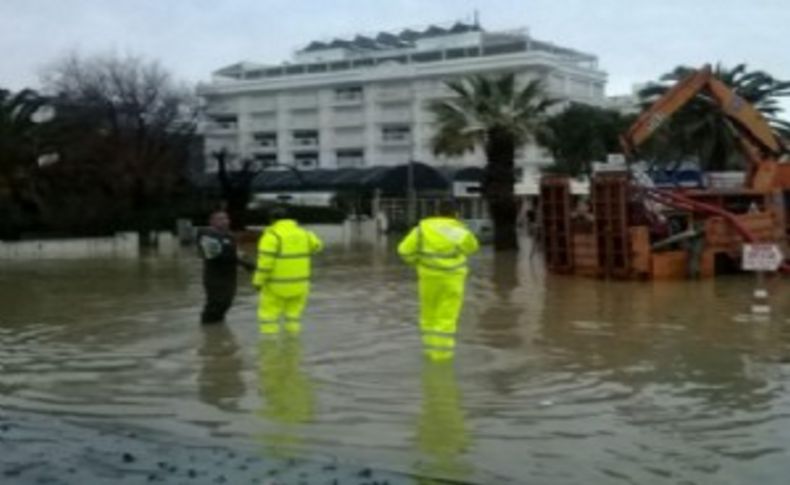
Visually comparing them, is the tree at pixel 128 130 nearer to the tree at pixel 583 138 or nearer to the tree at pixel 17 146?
the tree at pixel 17 146

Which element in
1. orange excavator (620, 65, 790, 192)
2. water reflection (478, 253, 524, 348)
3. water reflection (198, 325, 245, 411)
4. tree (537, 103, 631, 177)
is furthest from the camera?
tree (537, 103, 631, 177)

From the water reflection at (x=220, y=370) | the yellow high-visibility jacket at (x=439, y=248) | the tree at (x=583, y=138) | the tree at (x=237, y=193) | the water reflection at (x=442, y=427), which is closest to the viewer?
the water reflection at (x=442, y=427)

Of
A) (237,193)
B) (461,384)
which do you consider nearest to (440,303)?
(461,384)

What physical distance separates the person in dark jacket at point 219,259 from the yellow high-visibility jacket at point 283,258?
1570mm

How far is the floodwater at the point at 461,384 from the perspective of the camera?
302 inches

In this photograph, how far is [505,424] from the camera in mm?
8633

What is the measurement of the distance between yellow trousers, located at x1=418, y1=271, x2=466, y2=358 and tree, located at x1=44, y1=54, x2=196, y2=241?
37.0 metres

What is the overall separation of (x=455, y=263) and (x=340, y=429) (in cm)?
336

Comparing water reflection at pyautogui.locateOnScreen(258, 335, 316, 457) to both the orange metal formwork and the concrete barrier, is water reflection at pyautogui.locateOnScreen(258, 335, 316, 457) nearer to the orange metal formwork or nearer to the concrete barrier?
the orange metal formwork

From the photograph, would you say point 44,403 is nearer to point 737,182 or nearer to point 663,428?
point 663,428

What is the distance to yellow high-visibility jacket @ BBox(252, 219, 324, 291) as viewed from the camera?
13016mm

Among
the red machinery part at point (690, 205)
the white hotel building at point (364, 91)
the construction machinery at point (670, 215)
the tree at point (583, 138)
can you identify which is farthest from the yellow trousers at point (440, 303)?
the white hotel building at point (364, 91)

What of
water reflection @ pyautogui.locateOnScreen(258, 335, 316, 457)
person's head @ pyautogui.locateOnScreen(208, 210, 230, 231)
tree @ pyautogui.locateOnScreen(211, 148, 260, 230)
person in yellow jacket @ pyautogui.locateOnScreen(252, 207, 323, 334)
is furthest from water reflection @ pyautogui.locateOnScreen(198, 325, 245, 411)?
tree @ pyautogui.locateOnScreen(211, 148, 260, 230)

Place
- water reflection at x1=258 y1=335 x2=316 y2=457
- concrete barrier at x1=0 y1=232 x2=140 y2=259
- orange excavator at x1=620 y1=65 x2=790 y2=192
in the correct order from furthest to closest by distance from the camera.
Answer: concrete barrier at x1=0 y1=232 x2=140 y2=259 → orange excavator at x1=620 y1=65 x2=790 y2=192 → water reflection at x1=258 y1=335 x2=316 y2=457
